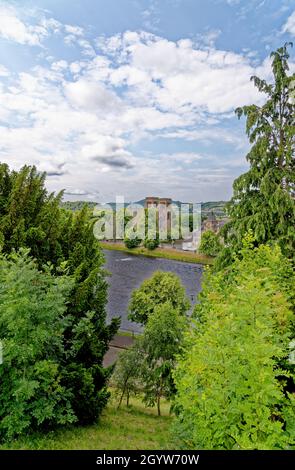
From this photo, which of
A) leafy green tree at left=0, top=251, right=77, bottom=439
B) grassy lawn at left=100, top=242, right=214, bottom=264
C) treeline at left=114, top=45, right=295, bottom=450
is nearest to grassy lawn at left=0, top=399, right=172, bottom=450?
leafy green tree at left=0, top=251, right=77, bottom=439

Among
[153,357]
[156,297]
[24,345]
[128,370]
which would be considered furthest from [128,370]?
[156,297]

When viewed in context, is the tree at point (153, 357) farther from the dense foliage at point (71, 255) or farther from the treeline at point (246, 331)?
the dense foliage at point (71, 255)

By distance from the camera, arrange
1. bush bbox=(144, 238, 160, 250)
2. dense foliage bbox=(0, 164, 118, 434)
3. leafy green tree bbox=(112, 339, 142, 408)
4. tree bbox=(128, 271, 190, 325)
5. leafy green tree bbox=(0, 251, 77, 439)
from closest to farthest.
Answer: leafy green tree bbox=(0, 251, 77, 439), dense foliage bbox=(0, 164, 118, 434), leafy green tree bbox=(112, 339, 142, 408), tree bbox=(128, 271, 190, 325), bush bbox=(144, 238, 160, 250)

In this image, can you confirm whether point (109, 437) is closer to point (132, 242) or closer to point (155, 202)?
point (132, 242)

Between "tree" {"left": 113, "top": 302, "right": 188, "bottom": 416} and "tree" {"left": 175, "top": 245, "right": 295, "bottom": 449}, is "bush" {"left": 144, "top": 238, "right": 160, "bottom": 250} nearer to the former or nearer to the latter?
"tree" {"left": 113, "top": 302, "right": 188, "bottom": 416}

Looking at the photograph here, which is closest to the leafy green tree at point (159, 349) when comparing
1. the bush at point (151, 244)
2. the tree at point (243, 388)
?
the tree at point (243, 388)

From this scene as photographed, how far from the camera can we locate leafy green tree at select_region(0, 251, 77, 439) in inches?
272

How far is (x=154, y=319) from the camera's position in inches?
612

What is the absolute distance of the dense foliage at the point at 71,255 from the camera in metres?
9.78

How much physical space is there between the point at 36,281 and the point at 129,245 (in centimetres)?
6407

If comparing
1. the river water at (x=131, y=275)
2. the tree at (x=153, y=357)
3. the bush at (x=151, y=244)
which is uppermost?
the bush at (x=151, y=244)

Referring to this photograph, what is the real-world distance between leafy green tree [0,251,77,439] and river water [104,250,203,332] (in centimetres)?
2249

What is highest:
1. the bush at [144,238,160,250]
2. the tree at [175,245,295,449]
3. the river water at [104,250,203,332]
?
the tree at [175,245,295,449]

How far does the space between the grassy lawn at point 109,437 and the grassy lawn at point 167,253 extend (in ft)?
159
